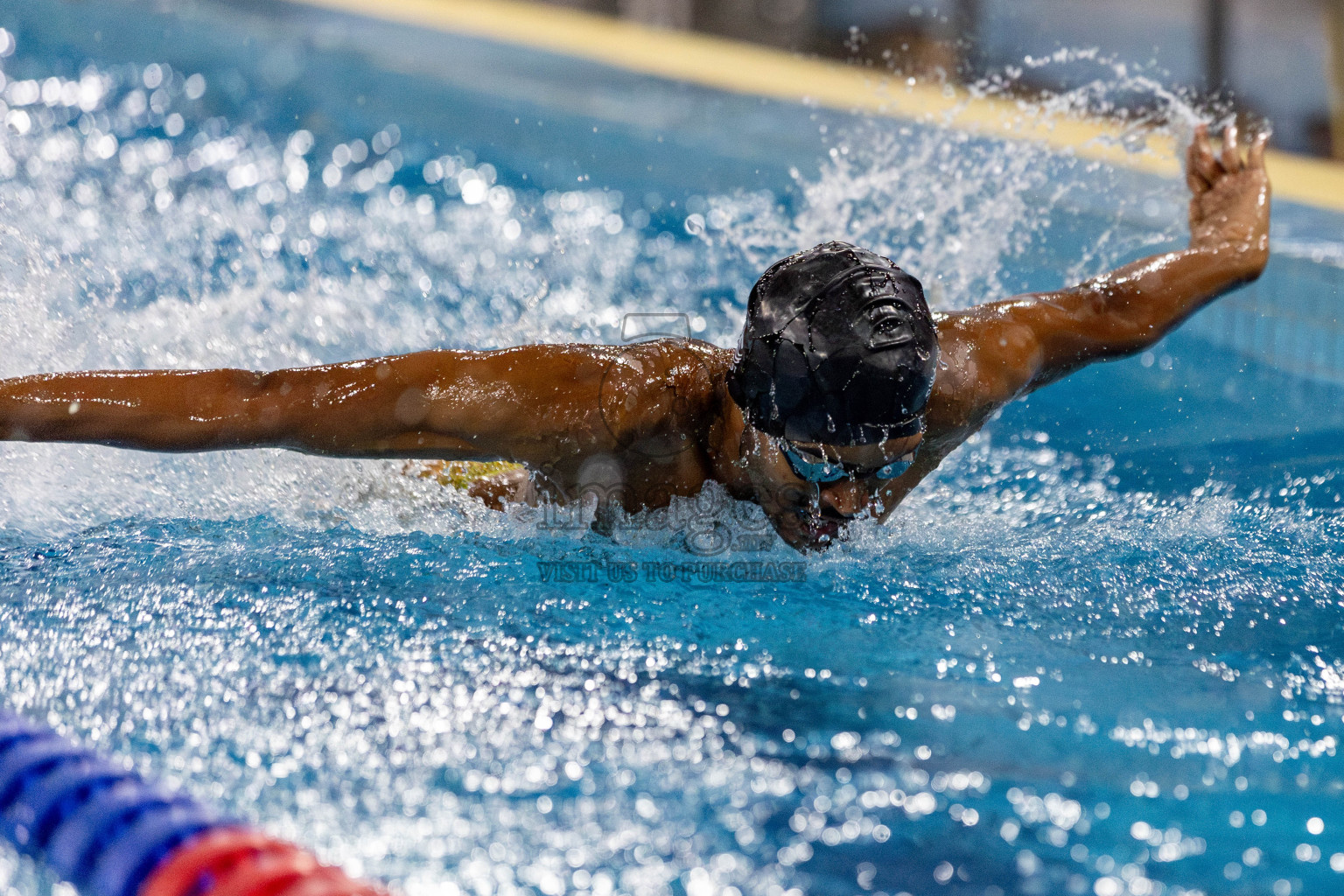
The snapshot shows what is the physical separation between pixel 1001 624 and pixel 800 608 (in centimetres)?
35

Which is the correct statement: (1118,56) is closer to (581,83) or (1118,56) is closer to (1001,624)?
(581,83)

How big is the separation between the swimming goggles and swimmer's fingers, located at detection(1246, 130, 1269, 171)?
142 cm

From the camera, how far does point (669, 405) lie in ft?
7.01

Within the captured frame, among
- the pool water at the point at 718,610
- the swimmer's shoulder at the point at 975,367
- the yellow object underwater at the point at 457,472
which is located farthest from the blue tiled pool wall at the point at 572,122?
the yellow object underwater at the point at 457,472

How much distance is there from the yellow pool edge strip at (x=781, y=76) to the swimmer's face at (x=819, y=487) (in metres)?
2.05

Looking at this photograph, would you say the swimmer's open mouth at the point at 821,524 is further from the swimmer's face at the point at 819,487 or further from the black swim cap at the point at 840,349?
the black swim cap at the point at 840,349

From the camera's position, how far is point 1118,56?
5367mm

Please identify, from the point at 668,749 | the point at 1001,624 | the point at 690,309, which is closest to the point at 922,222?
the point at 690,309

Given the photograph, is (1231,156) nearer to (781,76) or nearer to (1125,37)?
(781,76)

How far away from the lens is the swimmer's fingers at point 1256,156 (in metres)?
2.89

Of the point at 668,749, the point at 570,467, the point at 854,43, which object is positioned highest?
the point at 854,43

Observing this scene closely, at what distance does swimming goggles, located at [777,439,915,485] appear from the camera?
6.49 feet

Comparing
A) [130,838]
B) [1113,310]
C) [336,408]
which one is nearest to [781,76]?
[1113,310]

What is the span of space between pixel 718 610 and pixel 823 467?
43cm
